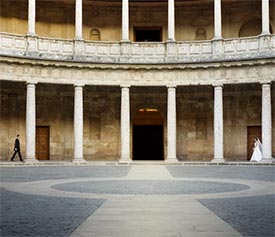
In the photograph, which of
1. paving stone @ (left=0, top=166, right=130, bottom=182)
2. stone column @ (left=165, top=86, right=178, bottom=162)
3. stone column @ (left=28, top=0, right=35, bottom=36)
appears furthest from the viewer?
stone column @ (left=165, top=86, right=178, bottom=162)

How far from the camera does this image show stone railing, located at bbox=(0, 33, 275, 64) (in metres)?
31.5

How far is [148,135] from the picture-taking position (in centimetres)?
3984

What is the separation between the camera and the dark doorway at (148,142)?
1552 inches

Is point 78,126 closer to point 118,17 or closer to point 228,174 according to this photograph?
point 118,17

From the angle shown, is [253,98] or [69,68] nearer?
[69,68]

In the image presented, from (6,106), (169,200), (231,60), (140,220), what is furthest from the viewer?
(6,106)

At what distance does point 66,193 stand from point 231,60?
20.0 m

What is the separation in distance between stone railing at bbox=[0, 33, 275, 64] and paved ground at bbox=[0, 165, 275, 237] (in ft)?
51.6

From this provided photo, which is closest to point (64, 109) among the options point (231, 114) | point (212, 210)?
point (231, 114)

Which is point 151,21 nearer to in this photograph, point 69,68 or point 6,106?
point 69,68

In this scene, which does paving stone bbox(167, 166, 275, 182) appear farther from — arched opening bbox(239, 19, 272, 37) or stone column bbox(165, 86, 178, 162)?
arched opening bbox(239, 19, 272, 37)

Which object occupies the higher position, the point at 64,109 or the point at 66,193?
the point at 64,109

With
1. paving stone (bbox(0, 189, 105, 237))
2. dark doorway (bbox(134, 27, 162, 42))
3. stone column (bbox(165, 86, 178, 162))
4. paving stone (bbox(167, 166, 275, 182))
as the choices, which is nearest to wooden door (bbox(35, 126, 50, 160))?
stone column (bbox(165, 86, 178, 162))

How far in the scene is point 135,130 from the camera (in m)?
39.0
